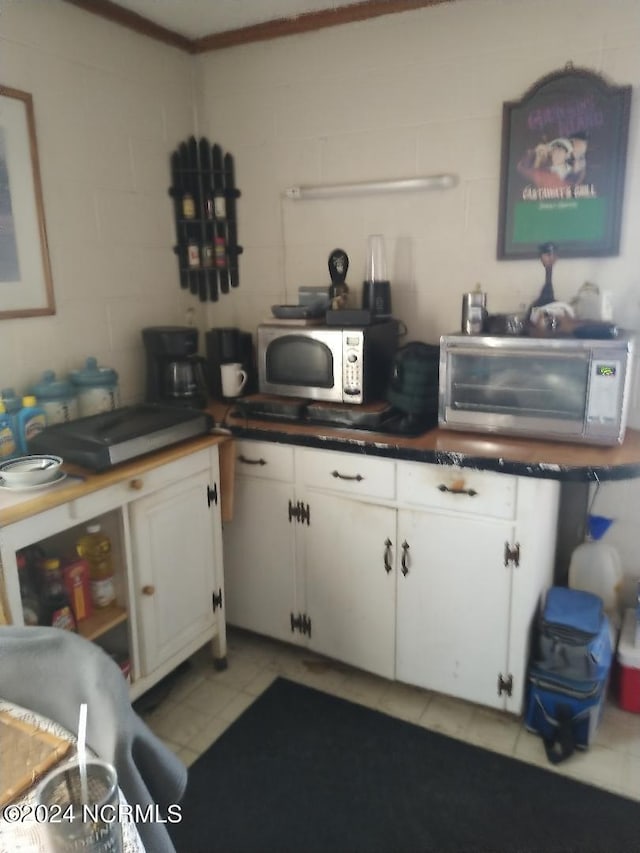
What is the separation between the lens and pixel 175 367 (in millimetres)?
2445

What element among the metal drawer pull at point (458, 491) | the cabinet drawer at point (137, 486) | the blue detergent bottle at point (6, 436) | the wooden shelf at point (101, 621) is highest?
the blue detergent bottle at point (6, 436)

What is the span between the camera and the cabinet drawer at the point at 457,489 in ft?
6.15

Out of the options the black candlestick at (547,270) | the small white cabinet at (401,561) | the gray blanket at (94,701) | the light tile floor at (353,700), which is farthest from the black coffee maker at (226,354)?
the gray blanket at (94,701)

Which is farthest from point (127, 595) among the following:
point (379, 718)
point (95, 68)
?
point (95, 68)

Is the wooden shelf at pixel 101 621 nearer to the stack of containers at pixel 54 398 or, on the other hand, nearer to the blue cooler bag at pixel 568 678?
the stack of containers at pixel 54 398

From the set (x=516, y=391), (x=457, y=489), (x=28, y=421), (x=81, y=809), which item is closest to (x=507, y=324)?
(x=516, y=391)

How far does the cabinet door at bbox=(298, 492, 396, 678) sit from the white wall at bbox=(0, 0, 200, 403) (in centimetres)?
99

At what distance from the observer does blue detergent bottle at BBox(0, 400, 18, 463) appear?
1.92m

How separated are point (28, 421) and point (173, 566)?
0.64 m

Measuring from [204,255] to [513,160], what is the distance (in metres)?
1.29

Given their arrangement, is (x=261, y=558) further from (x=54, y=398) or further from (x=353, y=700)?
(x=54, y=398)

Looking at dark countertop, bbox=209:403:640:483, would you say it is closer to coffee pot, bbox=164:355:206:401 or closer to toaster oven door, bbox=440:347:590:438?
toaster oven door, bbox=440:347:590:438

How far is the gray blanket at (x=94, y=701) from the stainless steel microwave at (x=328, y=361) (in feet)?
4.59

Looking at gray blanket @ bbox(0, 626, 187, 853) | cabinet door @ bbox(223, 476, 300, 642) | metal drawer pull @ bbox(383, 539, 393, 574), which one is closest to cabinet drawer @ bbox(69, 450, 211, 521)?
cabinet door @ bbox(223, 476, 300, 642)
